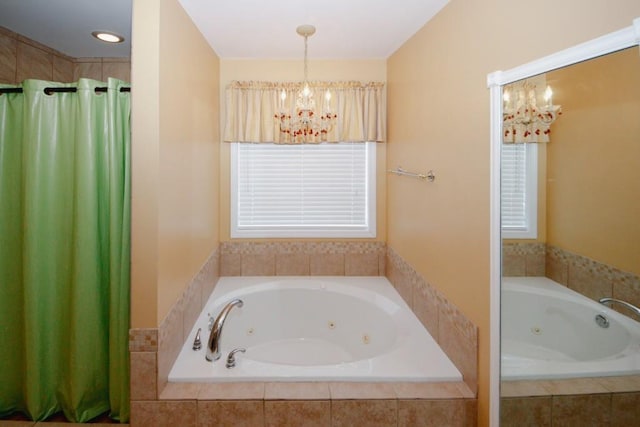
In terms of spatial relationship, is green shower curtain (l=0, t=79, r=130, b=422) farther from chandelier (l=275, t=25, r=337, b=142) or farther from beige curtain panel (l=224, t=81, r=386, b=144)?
beige curtain panel (l=224, t=81, r=386, b=144)

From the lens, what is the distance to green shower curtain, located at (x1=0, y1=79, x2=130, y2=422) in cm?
157

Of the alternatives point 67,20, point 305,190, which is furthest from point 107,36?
point 305,190

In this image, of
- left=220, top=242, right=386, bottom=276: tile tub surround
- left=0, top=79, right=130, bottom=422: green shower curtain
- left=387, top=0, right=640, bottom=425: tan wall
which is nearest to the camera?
left=387, top=0, right=640, bottom=425: tan wall

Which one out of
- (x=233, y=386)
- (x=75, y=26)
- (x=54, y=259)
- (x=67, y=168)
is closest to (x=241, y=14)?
(x=75, y=26)

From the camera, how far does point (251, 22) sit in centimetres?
209

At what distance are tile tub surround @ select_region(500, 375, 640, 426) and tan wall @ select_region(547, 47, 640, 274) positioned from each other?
38cm

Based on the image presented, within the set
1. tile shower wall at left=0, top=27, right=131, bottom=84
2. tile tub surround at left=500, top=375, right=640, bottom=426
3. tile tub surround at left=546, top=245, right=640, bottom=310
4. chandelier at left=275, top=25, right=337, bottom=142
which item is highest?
tile shower wall at left=0, top=27, right=131, bottom=84

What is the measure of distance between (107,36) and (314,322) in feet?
8.47

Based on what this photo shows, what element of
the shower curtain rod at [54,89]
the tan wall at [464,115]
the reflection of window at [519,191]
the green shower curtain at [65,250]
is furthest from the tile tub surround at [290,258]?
the reflection of window at [519,191]

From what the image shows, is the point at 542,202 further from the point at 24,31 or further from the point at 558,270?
the point at 24,31

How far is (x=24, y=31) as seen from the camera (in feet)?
6.98

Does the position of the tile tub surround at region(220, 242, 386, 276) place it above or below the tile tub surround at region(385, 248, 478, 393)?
above

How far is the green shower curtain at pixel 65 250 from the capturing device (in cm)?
157

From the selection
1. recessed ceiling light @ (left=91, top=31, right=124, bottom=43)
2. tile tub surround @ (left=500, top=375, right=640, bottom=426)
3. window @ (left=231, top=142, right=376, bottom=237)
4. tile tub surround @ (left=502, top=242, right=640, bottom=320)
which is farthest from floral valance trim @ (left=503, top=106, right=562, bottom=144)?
recessed ceiling light @ (left=91, top=31, right=124, bottom=43)
